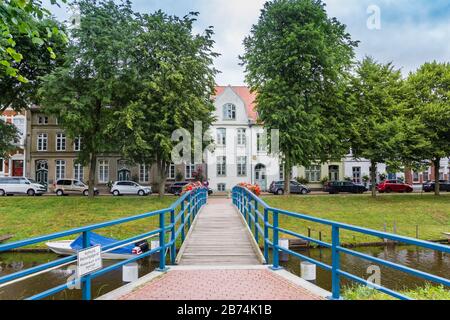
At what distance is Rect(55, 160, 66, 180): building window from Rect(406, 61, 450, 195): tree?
34096 millimetres

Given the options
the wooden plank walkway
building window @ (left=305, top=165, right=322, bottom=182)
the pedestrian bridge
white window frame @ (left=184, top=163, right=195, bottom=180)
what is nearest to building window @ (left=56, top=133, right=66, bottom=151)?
white window frame @ (left=184, top=163, right=195, bottom=180)

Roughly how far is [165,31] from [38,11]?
2055cm

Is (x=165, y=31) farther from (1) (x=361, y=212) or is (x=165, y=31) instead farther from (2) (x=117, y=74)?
(1) (x=361, y=212)

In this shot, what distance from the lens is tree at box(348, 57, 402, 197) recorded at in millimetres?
28656

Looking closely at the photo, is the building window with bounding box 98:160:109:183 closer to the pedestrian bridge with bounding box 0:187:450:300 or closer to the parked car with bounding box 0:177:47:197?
the parked car with bounding box 0:177:47:197

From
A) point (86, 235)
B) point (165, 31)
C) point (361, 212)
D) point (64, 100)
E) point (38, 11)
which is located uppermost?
point (165, 31)

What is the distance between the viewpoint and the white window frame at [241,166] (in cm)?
4172

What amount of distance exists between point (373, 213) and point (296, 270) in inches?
514

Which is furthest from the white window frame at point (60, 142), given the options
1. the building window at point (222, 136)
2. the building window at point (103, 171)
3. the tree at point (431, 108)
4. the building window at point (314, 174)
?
the tree at point (431, 108)

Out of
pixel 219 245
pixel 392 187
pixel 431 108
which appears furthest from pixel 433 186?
pixel 219 245

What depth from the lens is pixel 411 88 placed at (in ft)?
105

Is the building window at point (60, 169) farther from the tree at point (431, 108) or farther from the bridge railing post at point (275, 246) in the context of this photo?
the bridge railing post at point (275, 246)

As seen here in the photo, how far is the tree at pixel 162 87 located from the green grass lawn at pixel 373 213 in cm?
840
